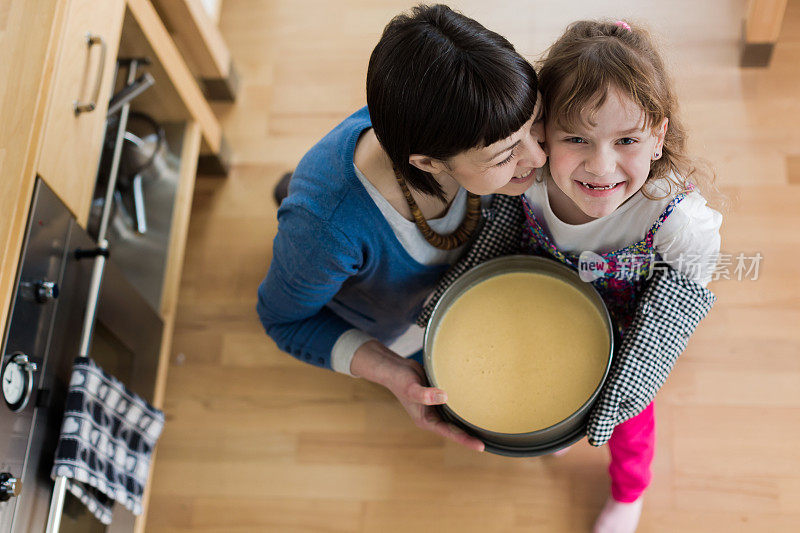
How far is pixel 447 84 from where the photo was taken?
82 cm

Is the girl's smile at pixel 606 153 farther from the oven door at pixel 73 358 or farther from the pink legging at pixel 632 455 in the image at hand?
the oven door at pixel 73 358

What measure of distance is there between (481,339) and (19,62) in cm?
87

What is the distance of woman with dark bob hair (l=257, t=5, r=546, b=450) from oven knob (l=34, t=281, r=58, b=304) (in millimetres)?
338

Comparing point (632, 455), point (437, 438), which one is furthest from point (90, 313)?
point (632, 455)

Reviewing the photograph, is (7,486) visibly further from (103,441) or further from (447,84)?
(447,84)

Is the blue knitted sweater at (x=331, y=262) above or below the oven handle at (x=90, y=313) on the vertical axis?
above

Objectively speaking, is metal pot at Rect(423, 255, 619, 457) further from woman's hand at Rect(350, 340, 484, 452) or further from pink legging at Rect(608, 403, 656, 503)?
pink legging at Rect(608, 403, 656, 503)

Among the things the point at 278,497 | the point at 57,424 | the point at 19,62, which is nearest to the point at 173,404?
the point at 278,497

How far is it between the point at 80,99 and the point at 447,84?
821 mm

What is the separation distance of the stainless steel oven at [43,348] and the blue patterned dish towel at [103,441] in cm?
3

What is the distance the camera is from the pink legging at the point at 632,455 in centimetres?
134

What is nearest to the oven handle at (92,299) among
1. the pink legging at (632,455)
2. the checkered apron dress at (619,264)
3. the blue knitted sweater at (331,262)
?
the blue knitted sweater at (331,262)

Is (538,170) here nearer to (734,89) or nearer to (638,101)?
(638,101)

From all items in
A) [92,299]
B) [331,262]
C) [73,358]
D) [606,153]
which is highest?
[606,153]
